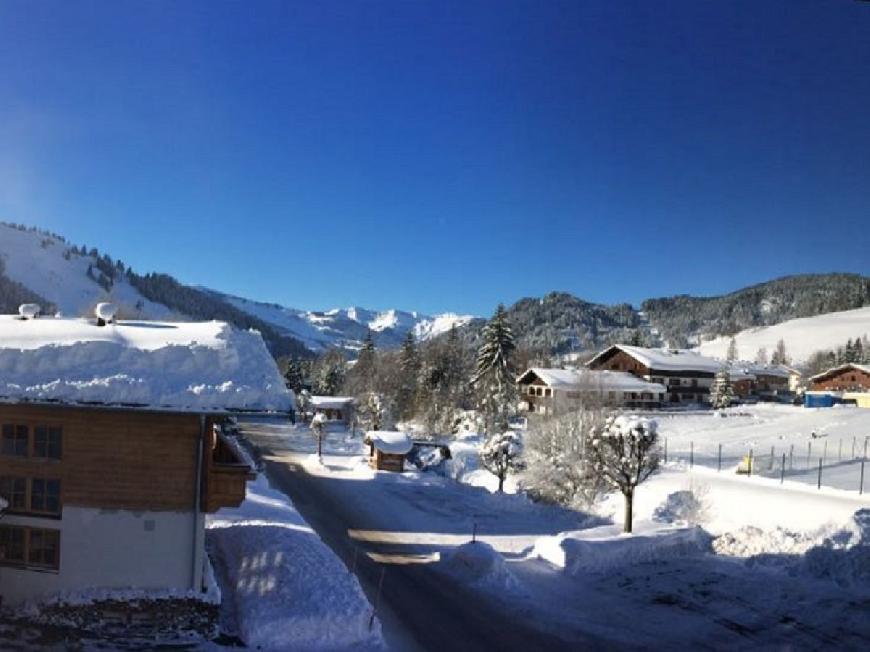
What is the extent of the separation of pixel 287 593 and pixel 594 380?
4721 cm

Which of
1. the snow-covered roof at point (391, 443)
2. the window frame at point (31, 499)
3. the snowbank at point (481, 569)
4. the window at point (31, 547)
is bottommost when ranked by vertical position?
the snow-covered roof at point (391, 443)

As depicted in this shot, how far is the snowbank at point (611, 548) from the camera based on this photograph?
18.6 meters

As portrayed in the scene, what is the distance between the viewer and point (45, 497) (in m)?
12.5

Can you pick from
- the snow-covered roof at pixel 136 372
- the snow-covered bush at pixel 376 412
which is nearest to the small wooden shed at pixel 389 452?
the snow-covered bush at pixel 376 412

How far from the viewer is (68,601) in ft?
39.7

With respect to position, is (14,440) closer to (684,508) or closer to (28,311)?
(28,311)

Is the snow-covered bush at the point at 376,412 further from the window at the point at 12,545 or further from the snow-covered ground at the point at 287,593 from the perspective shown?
the window at the point at 12,545

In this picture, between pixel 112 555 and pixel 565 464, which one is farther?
pixel 565 464

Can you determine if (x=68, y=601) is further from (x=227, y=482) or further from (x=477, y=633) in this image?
(x=477, y=633)

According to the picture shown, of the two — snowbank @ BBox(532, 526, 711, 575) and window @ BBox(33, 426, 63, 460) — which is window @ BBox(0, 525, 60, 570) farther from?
snowbank @ BBox(532, 526, 711, 575)

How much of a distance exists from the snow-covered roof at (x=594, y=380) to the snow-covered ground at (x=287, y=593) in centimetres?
4239

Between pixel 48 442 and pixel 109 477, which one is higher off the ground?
pixel 48 442

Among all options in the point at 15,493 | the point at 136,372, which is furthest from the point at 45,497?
the point at 136,372

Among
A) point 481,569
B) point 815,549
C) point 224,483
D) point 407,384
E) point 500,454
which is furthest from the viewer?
point 407,384
